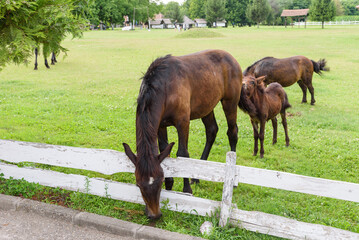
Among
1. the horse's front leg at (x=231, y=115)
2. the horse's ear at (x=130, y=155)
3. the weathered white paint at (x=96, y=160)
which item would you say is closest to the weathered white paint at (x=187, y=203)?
the weathered white paint at (x=96, y=160)

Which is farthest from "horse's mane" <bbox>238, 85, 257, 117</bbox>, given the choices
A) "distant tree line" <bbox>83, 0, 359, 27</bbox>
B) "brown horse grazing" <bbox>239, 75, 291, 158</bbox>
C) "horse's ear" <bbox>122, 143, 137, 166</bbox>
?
"distant tree line" <bbox>83, 0, 359, 27</bbox>

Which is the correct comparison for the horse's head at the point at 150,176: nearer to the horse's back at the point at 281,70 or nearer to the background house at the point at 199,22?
the horse's back at the point at 281,70

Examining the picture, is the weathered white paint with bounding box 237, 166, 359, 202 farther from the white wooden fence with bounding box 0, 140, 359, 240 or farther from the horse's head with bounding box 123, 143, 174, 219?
the horse's head with bounding box 123, 143, 174, 219

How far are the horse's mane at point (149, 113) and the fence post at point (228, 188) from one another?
88 centimetres

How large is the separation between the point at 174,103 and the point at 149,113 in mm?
554

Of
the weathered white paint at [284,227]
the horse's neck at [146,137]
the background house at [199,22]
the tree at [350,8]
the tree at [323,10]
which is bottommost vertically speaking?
the weathered white paint at [284,227]

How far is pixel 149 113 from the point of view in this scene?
158 inches

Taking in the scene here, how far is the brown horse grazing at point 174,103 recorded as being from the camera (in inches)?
151

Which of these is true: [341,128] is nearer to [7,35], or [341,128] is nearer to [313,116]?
[313,116]

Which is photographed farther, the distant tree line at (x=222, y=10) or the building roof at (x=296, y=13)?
the building roof at (x=296, y=13)

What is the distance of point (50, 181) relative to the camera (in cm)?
483

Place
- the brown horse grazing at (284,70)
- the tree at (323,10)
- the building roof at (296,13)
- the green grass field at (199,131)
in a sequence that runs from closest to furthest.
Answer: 1. the green grass field at (199,131)
2. the brown horse grazing at (284,70)
3. the tree at (323,10)
4. the building roof at (296,13)

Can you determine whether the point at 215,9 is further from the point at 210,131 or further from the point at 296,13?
the point at 210,131

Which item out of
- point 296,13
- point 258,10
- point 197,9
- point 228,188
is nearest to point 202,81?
point 228,188
